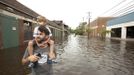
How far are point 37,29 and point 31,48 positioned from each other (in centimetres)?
31

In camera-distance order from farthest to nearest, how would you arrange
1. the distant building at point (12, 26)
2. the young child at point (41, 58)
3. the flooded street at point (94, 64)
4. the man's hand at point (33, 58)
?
the distant building at point (12, 26) → the flooded street at point (94, 64) → the young child at point (41, 58) → the man's hand at point (33, 58)

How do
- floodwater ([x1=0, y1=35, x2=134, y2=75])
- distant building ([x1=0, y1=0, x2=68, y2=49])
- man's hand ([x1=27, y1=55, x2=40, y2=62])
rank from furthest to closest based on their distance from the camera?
distant building ([x1=0, y1=0, x2=68, y2=49]) < floodwater ([x1=0, y1=35, x2=134, y2=75]) < man's hand ([x1=27, y1=55, x2=40, y2=62])

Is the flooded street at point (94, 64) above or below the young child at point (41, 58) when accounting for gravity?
below

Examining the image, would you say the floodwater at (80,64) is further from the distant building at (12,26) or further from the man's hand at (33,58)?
the man's hand at (33,58)

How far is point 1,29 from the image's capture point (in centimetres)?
1435

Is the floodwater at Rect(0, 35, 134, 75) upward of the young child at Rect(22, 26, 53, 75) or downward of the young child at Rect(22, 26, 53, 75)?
downward

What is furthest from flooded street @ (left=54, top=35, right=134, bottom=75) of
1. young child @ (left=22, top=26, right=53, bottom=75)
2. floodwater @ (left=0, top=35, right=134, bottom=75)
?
young child @ (left=22, top=26, right=53, bottom=75)

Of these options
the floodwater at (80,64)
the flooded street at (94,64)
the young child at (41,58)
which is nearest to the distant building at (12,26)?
the floodwater at (80,64)

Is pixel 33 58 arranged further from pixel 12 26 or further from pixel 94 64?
pixel 12 26

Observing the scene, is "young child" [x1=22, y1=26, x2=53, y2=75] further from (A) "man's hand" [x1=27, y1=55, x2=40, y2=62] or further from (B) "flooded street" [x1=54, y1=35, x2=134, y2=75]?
(B) "flooded street" [x1=54, y1=35, x2=134, y2=75]

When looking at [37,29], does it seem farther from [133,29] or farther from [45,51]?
[133,29]

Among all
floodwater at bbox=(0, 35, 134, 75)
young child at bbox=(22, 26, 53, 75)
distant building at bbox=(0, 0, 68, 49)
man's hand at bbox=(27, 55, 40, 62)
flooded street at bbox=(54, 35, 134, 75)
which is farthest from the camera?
distant building at bbox=(0, 0, 68, 49)

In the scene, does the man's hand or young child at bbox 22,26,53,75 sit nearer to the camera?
the man's hand

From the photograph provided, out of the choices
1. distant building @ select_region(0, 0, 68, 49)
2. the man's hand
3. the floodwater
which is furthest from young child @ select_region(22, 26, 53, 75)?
distant building @ select_region(0, 0, 68, 49)
